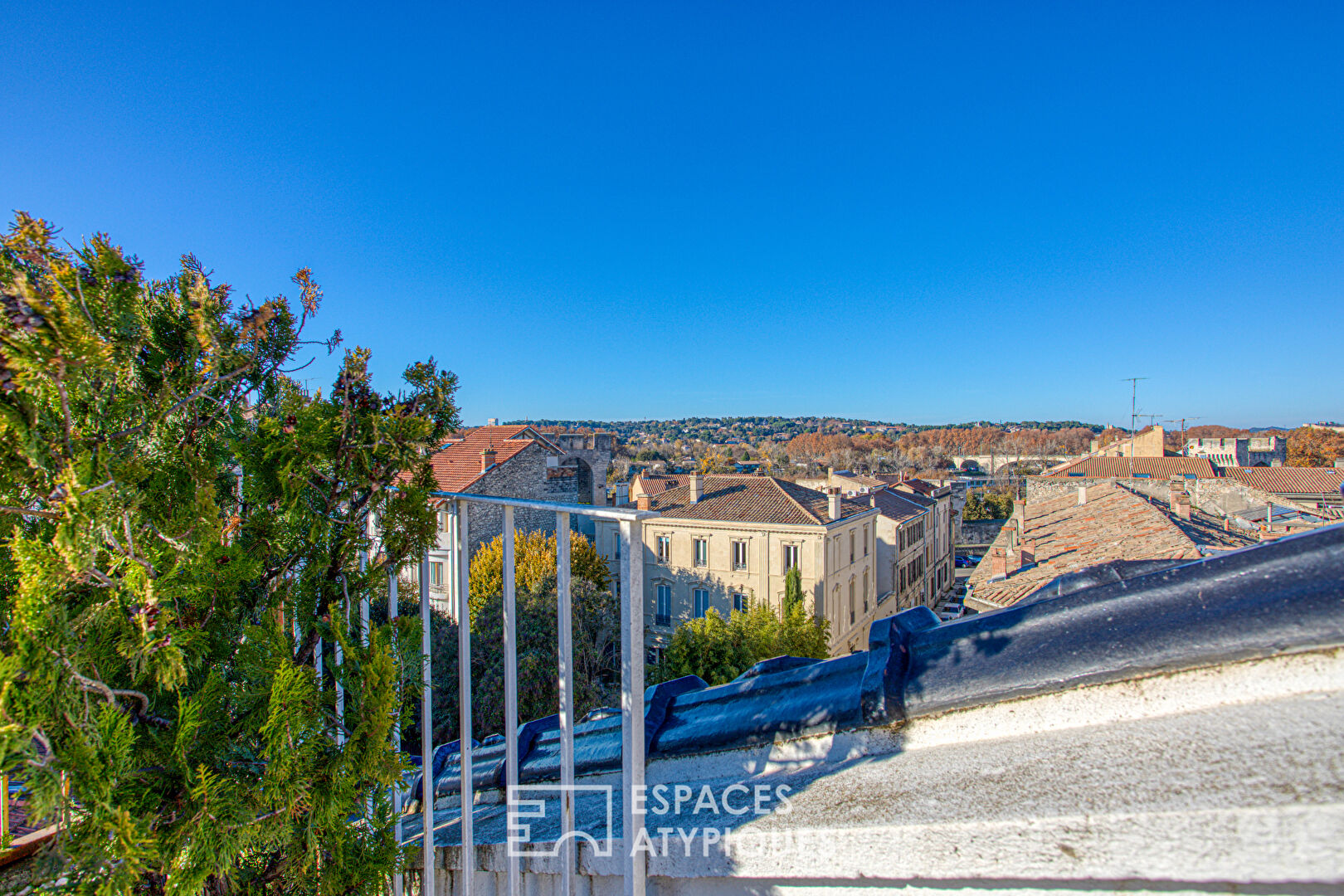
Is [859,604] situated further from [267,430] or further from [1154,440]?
[267,430]

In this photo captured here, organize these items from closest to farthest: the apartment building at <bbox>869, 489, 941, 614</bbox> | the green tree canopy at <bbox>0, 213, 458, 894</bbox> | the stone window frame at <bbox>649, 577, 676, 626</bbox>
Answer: the green tree canopy at <bbox>0, 213, 458, 894</bbox>, the stone window frame at <bbox>649, 577, 676, 626</bbox>, the apartment building at <bbox>869, 489, 941, 614</bbox>

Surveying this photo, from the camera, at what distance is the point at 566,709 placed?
150cm

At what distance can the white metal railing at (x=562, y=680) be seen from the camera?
49.4 inches

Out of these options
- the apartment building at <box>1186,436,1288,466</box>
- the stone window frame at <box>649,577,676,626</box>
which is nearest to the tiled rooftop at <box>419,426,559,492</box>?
the stone window frame at <box>649,577,676,626</box>

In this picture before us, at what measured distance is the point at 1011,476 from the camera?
2090 inches

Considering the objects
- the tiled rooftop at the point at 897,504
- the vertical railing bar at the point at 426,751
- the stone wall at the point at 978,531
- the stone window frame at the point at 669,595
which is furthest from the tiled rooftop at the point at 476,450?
the stone wall at the point at 978,531

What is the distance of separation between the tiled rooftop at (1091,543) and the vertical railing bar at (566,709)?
5445mm

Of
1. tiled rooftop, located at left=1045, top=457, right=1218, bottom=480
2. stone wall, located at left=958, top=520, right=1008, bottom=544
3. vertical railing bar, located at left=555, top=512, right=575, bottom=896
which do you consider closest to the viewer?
vertical railing bar, located at left=555, top=512, right=575, bottom=896

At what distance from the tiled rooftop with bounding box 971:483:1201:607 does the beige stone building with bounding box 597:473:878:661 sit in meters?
5.26

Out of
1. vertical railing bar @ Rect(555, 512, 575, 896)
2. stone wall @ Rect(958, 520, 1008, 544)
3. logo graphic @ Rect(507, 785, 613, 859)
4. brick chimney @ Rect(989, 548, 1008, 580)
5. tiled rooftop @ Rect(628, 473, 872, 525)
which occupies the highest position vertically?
tiled rooftop @ Rect(628, 473, 872, 525)

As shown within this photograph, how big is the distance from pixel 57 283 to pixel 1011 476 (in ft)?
198

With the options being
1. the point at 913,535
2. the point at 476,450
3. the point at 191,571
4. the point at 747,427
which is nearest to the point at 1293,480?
the point at 913,535

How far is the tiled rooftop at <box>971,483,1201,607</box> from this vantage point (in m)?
8.11

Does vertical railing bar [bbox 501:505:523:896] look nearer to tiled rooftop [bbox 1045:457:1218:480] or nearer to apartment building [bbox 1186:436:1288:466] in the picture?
tiled rooftop [bbox 1045:457:1218:480]
